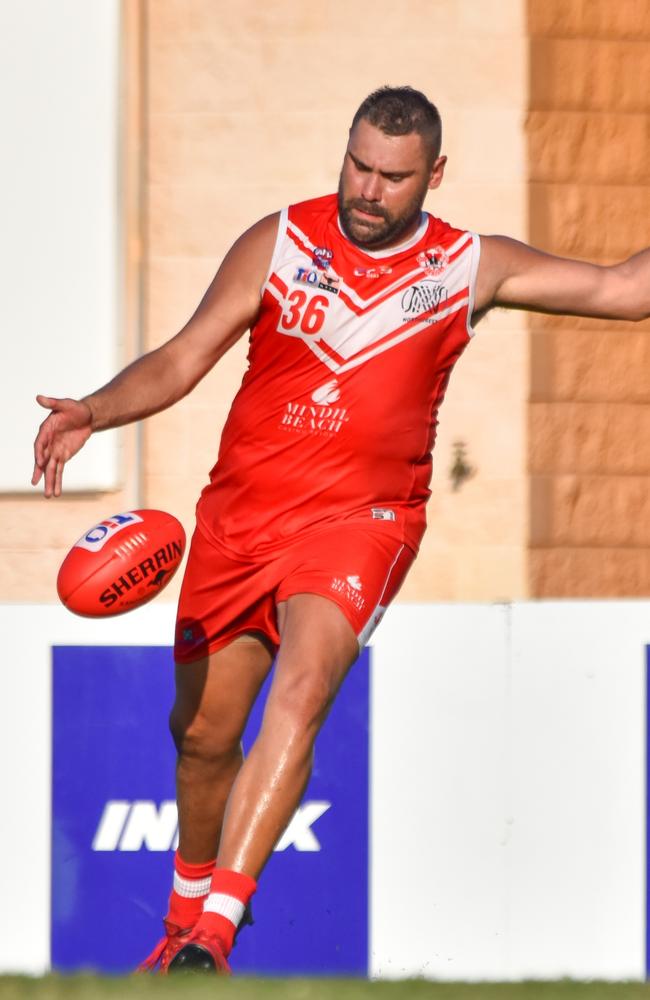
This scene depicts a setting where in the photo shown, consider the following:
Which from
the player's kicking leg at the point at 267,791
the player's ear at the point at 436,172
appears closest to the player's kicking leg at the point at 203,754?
the player's kicking leg at the point at 267,791

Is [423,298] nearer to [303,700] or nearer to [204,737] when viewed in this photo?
[303,700]

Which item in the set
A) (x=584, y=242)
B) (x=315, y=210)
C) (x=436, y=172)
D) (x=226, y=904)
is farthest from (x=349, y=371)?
(x=584, y=242)

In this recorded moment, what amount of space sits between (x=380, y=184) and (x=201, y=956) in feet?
6.44

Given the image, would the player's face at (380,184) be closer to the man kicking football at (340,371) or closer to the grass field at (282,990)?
the man kicking football at (340,371)

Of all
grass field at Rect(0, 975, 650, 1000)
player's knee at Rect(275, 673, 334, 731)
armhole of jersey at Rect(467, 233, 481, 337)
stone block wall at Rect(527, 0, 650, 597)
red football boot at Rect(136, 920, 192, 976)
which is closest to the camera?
grass field at Rect(0, 975, 650, 1000)

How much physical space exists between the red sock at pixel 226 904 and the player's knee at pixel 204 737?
0.94 metres

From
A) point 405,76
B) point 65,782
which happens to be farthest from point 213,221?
point 65,782

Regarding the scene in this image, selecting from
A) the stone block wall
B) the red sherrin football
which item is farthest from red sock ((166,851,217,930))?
the stone block wall

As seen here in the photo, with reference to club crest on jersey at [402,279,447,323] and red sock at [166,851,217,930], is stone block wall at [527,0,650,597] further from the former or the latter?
club crest on jersey at [402,279,447,323]

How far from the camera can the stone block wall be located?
834 centimetres

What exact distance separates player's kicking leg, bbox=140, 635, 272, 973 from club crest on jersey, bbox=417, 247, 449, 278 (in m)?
1.10

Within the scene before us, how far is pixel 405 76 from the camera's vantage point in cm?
826

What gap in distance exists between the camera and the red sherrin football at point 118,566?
15.1ft

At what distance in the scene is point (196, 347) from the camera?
4.77 meters
